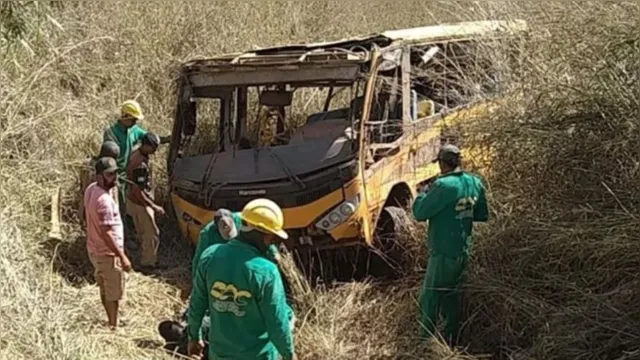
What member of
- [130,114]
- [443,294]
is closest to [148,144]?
[130,114]

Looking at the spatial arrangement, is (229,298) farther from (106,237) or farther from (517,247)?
(517,247)

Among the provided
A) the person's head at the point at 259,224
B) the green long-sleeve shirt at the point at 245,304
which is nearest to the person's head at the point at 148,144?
the green long-sleeve shirt at the point at 245,304

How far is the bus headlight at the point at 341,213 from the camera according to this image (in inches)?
299

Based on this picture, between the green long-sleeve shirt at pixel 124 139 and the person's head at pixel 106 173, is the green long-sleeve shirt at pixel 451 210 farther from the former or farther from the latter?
the green long-sleeve shirt at pixel 124 139

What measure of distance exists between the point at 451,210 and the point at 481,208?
39 centimetres

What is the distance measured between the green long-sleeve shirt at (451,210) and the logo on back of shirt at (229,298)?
6.88ft

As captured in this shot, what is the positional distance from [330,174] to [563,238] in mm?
2098

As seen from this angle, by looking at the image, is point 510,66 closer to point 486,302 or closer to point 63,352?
point 486,302

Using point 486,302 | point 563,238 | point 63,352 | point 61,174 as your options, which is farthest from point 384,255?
point 61,174

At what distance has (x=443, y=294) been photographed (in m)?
6.85

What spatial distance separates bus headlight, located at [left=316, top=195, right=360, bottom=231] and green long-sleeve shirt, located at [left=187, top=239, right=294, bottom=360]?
2582 mm

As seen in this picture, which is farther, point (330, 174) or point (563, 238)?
point (330, 174)

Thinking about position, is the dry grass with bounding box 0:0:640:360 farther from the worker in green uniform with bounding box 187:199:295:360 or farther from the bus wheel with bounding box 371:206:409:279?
the worker in green uniform with bounding box 187:199:295:360

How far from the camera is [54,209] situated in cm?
904
